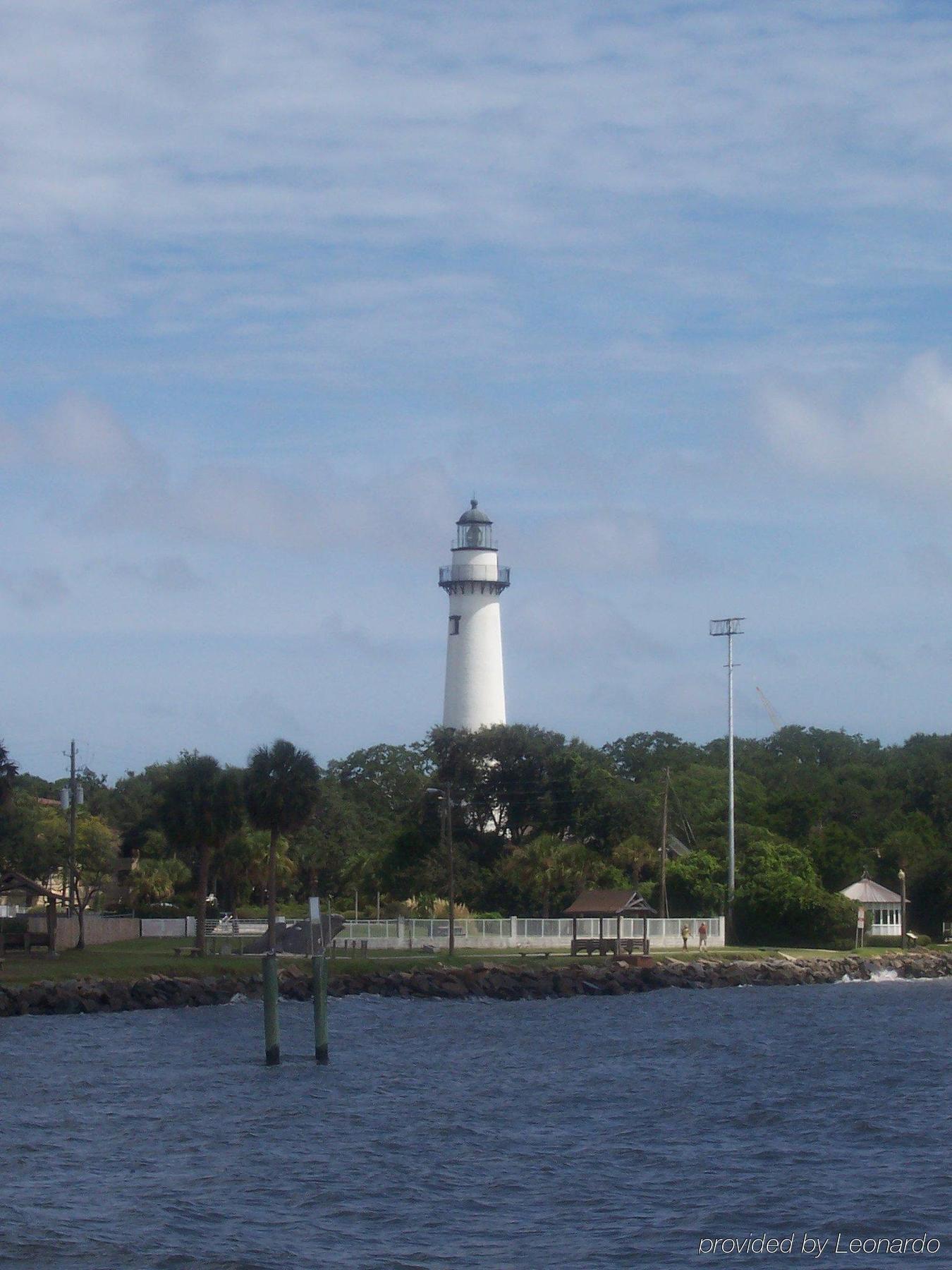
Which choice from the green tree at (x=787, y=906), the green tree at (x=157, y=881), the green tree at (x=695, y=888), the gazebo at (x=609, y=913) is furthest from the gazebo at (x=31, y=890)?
the green tree at (x=787, y=906)

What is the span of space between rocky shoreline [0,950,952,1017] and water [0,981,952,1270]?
7.28 ft

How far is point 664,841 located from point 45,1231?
204ft

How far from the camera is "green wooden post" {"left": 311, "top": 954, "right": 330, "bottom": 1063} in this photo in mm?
36719

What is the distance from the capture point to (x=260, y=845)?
278 ft

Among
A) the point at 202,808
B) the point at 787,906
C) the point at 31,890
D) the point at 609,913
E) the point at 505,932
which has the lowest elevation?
the point at 505,932

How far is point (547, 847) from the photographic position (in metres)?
80.9

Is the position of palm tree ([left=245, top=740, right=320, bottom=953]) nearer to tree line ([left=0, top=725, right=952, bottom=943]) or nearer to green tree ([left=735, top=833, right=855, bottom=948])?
tree line ([left=0, top=725, right=952, bottom=943])

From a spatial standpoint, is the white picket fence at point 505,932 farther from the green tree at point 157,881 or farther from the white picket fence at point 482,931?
the green tree at point 157,881

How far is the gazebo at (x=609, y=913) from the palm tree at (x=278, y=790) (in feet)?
40.1

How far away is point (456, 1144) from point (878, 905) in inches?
2539

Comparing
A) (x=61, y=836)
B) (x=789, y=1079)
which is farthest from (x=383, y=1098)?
(x=61, y=836)

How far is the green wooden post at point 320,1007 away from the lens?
3672 cm

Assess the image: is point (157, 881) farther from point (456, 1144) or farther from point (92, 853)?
point (456, 1144)

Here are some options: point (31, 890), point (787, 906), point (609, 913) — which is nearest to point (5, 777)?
point (31, 890)
